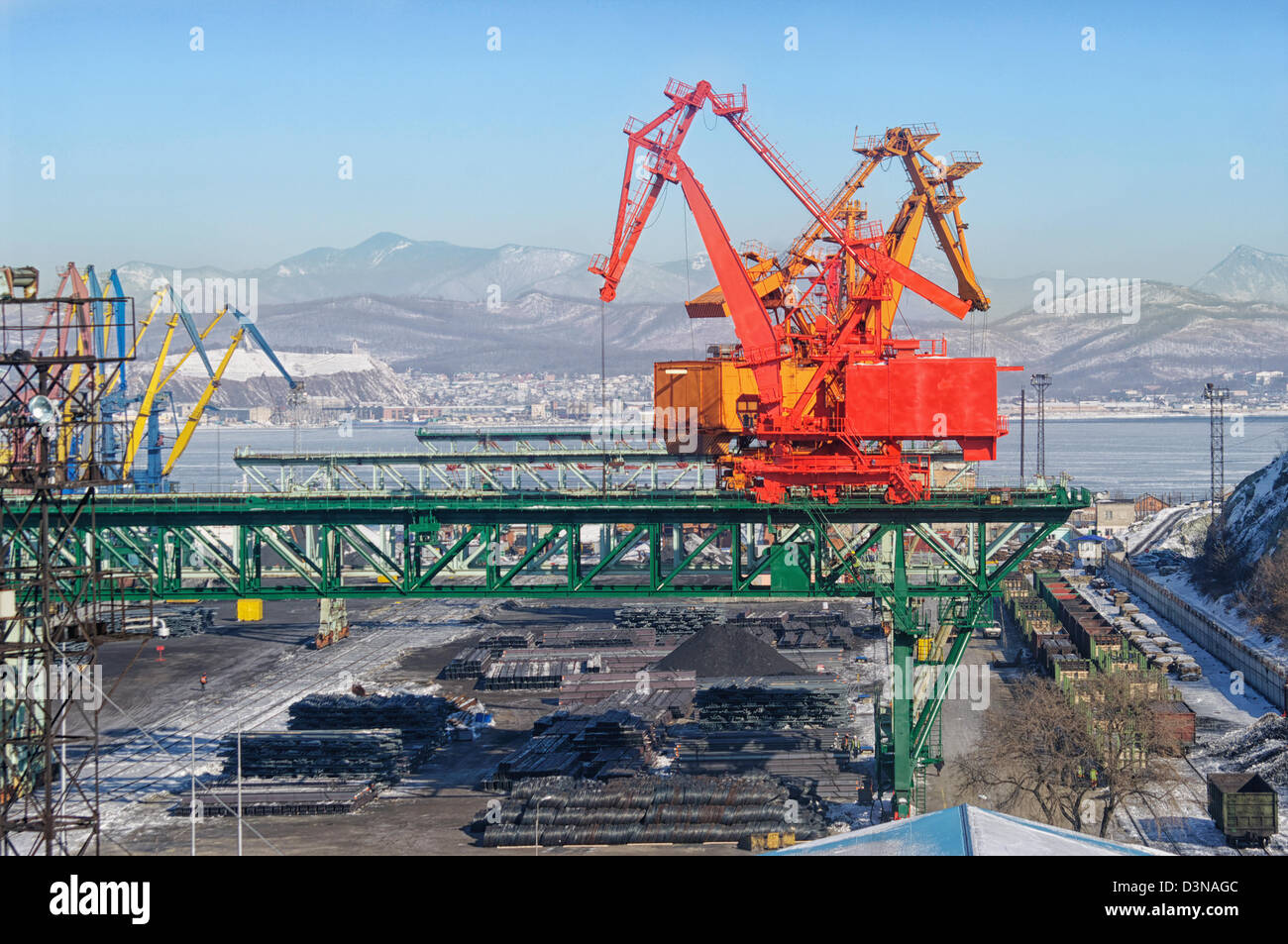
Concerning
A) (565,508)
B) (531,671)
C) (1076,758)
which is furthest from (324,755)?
(1076,758)

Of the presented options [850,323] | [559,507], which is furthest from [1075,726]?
[559,507]

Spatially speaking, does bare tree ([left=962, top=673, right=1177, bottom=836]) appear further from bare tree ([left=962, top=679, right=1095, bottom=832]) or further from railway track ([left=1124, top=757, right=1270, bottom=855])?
railway track ([left=1124, top=757, right=1270, bottom=855])

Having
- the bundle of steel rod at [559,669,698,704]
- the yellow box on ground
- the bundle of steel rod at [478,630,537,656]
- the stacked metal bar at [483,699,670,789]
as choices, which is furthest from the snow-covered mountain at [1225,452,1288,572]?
the yellow box on ground

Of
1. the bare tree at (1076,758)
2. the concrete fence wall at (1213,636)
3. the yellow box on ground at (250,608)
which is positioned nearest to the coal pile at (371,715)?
the yellow box on ground at (250,608)

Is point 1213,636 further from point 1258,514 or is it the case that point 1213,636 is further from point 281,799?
point 281,799

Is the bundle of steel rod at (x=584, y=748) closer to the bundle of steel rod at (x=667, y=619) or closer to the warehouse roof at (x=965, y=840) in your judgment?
the warehouse roof at (x=965, y=840)
